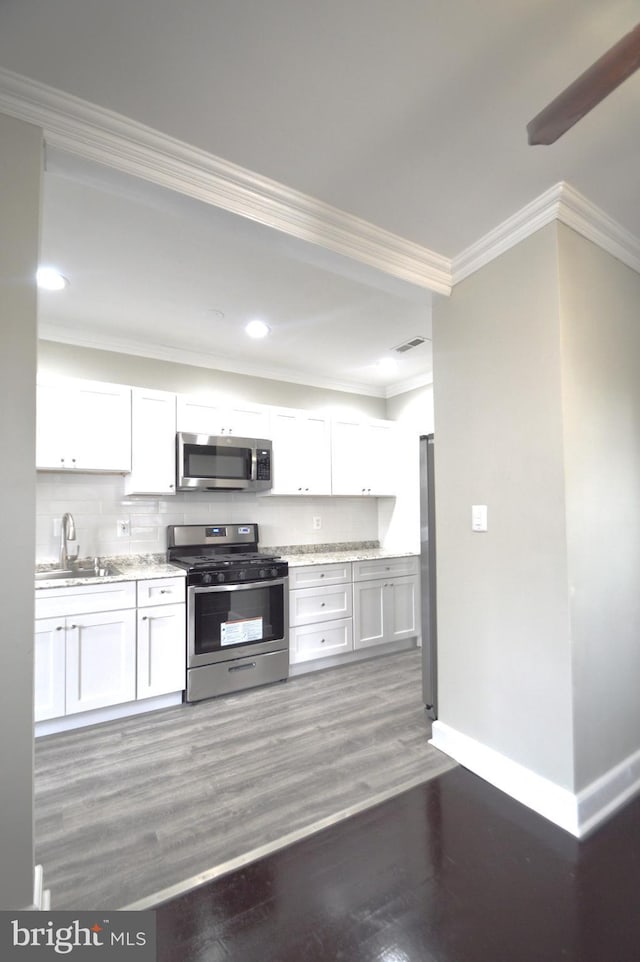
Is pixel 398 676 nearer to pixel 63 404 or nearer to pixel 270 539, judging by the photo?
pixel 270 539

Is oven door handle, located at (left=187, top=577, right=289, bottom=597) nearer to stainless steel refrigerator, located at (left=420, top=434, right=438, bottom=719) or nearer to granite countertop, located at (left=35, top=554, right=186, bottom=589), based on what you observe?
granite countertop, located at (left=35, top=554, right=186, bottom=589)

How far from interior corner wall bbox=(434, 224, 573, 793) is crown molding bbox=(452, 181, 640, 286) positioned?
5cm

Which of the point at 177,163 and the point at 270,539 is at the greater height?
the point at 177,163

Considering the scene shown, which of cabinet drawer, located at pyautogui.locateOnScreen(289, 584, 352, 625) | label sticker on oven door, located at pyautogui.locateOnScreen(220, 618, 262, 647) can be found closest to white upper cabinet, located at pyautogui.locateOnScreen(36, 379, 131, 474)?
label sticker on oven door, located at pyautogui.locateOnScreen(220, 618, 262, 647)

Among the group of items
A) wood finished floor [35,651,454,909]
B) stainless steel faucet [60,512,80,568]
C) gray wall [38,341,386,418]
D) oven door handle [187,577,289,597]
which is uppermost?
gray wall [38,341,386,418]

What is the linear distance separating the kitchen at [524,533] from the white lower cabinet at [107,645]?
Answer: 176 cm

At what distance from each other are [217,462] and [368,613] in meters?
1.80

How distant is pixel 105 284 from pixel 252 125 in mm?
1507

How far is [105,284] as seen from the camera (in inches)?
102

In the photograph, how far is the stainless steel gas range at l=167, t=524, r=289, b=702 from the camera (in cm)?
295

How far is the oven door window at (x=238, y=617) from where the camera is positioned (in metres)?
2.99

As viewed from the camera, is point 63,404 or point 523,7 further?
point 63,404

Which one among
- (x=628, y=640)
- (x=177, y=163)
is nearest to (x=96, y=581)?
(x=177, y=163)

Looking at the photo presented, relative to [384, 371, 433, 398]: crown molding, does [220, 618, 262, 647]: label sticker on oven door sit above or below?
below
